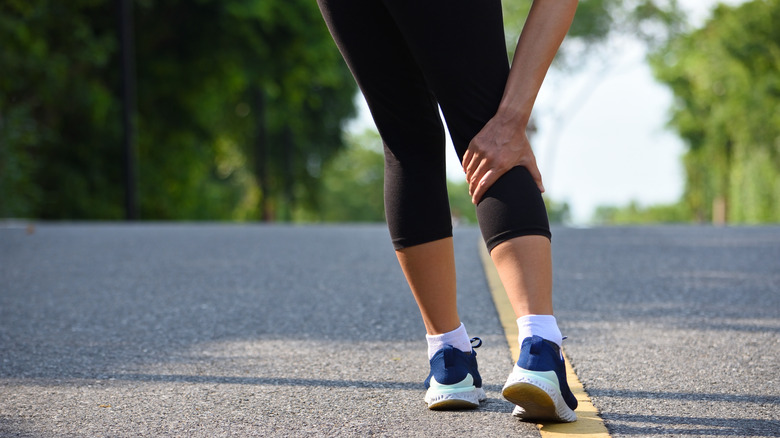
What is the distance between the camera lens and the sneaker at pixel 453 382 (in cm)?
236

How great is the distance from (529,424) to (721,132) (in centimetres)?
4130

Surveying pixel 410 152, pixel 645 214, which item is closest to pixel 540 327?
pixel 410 152

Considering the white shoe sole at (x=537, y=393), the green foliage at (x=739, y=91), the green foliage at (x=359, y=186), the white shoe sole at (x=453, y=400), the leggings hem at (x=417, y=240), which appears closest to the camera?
the white shoe sole at (x=537, y=393)

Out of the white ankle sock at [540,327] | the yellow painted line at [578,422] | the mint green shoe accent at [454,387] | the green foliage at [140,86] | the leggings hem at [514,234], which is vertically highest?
the green foliage at [140,86]

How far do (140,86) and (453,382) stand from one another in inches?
746

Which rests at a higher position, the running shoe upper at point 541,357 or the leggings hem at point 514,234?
the leggings hem at point 514,234

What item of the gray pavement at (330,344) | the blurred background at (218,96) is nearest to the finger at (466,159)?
the gray pavement at (330,344)

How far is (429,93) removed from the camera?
2.45m

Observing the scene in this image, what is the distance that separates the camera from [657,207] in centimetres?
9650

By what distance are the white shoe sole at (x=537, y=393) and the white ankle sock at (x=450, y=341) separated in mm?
320

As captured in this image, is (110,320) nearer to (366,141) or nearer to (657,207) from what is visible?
(366,141)

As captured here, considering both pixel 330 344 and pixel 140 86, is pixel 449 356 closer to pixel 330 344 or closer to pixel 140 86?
pixel 330 344

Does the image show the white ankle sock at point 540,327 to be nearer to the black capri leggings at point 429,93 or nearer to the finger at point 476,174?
the black capri leggings at point 429,93

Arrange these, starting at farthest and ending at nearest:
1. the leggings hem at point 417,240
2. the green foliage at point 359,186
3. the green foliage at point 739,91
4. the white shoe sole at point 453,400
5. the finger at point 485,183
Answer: the green foliage at point 359,186, the green foliage at point 739,91, the leggings hem at point 417,240, the white shoe sole at point 453,400, the finger at point 485,183
